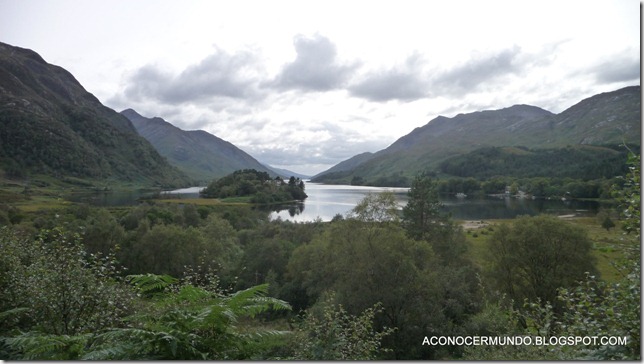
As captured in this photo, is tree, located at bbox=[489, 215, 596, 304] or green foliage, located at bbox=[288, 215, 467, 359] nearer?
green foliage, located at bbox=[288, 215, 467, 359]

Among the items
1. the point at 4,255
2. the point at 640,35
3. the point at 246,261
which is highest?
the point at 640,35

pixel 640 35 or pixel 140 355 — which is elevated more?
pixel 640 35

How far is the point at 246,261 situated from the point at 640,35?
24292mm

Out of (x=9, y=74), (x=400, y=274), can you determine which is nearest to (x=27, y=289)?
(x=400, y=274)

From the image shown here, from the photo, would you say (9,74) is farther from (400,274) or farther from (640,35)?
(640,35)

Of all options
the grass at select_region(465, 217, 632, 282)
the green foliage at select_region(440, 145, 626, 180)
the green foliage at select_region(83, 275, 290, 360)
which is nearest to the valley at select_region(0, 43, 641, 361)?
the green foliage at select_region(83, 275, 290, 360)

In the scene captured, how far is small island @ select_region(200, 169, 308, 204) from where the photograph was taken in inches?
3371

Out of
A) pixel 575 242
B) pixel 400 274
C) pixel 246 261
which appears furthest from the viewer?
pixel 246 261

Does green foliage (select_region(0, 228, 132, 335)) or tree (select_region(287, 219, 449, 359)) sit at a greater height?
green foliage (select_region(0, 228, 132, 335))

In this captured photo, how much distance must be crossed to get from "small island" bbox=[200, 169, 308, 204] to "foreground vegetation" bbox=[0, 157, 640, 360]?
143 ft

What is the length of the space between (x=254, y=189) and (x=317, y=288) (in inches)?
2986

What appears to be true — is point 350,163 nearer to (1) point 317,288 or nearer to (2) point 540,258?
(1) point 317,288

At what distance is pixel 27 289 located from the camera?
532cm

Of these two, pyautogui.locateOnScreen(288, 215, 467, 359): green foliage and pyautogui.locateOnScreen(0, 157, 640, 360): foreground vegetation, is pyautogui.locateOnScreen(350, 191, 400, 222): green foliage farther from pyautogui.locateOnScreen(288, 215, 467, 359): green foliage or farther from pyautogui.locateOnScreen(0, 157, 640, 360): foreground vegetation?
pyautogui.locateOnScreen(288, 215, 467, 359): green foliage
